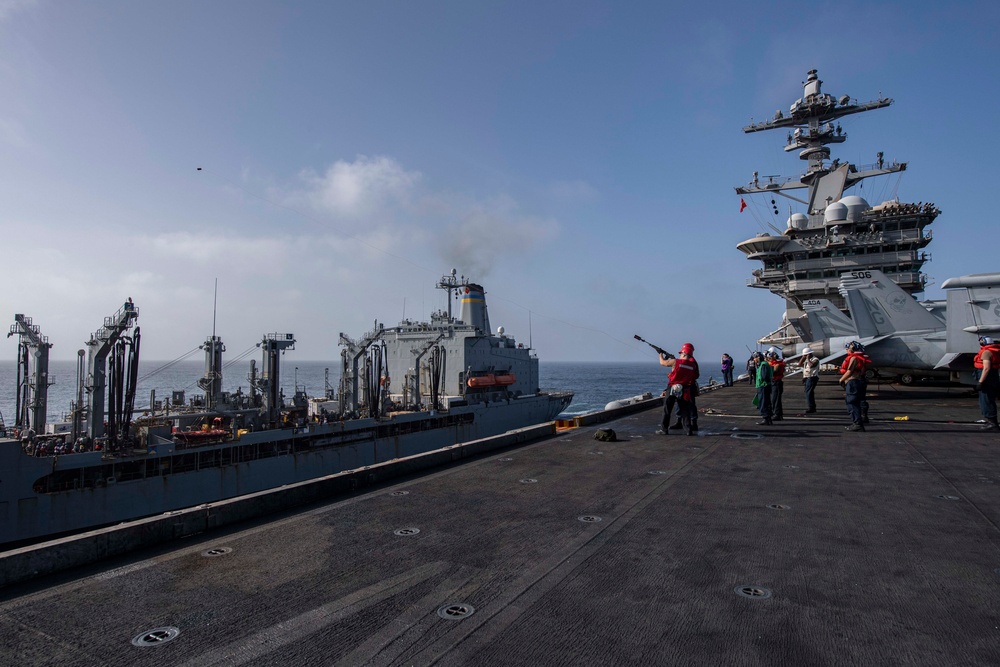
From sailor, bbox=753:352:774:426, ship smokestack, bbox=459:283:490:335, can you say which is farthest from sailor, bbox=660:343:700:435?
ship smokestack, bbox=459:283:490:335

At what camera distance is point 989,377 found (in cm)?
1064

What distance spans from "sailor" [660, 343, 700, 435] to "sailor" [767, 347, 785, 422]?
2.69 metres

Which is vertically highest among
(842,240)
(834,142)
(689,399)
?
(834,142)

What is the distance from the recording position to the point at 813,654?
2799 millimetres

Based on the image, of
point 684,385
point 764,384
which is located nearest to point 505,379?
point 764,384

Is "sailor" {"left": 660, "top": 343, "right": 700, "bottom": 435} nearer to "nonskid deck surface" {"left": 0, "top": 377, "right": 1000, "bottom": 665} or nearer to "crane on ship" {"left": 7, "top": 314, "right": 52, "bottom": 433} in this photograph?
"nonskid deck surface" {"left": 0, "top": 377, "right": 1000, "bottom": 665}

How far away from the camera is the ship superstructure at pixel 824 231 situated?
122ft

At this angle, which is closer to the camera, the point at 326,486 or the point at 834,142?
the point at 326,486

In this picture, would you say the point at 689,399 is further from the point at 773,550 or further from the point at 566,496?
the point at 773,550

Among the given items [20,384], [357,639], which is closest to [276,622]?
[357,639]

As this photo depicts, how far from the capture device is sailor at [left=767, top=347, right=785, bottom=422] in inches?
A: 497

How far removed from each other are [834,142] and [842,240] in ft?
41.7

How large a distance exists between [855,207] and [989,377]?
111 feet

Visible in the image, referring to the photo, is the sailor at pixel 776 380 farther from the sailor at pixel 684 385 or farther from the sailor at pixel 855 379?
the sailor at pixel 684 385
